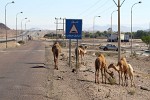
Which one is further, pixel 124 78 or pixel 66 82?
pixel 124 78

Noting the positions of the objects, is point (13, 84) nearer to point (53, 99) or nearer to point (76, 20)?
point (53, 99)

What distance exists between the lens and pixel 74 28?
2769 centimetres

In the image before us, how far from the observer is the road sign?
2741 cm

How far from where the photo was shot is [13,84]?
62.8ft

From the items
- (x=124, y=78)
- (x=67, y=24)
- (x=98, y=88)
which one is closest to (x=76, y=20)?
(x=67, y=24)

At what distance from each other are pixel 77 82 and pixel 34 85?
3.08 metres

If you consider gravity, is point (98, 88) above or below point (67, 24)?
below

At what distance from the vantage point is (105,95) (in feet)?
56.4

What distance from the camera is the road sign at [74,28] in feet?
89.9

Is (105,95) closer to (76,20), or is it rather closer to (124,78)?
(124,78)

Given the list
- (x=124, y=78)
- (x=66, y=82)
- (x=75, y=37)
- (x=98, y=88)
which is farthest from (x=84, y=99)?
(x=75, y=37)

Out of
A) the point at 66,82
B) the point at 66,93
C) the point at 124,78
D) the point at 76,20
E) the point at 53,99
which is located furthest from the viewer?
the point at 76,20

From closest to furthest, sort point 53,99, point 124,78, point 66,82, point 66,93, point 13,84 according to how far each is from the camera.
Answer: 1. point 53,99
2. point 66,93
3. point 13,84
4. point 66,82
5. point 124,78

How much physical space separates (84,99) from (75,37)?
40.2ft
